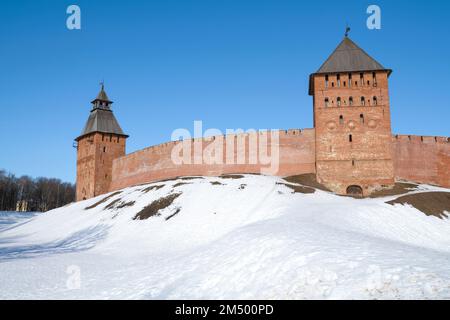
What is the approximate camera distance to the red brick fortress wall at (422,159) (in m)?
33.1

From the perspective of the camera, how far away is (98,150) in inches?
1838

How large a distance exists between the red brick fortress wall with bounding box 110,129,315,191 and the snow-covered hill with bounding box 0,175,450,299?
5.42m

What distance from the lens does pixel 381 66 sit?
112 feet

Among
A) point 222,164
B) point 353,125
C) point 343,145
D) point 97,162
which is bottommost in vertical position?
point 222,164

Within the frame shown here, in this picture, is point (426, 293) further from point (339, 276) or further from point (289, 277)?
point (289, 277)

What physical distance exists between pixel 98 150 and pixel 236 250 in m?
37.5

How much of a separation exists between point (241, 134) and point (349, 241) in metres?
24.4

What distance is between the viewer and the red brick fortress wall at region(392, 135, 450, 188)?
33.1 meters

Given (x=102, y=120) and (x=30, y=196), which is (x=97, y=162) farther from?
(x=30, y=196)

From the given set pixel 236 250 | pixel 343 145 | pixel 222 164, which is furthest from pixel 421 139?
pixel 236 250

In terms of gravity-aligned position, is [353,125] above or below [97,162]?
above

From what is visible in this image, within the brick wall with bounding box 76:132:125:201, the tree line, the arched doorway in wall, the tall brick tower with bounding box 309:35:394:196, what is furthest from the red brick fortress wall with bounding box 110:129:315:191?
the tree line

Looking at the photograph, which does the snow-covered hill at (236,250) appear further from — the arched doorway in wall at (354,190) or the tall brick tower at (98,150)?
the tall brick tower at (98,150)
